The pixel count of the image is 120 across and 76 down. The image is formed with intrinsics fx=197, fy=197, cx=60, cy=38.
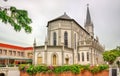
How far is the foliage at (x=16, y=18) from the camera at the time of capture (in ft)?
12.6

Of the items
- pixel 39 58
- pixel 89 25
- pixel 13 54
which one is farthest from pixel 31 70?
pixel 89 25

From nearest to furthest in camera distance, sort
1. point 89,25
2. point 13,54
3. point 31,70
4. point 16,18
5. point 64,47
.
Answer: point 16,18 → point 31,70 → point 64,47 → point 13,54 → point 89,25

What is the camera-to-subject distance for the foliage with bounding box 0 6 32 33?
3855 millimetres

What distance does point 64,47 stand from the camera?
37.0 metres

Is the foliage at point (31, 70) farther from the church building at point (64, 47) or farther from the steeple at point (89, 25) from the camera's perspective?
the steeple at point (89, 25)

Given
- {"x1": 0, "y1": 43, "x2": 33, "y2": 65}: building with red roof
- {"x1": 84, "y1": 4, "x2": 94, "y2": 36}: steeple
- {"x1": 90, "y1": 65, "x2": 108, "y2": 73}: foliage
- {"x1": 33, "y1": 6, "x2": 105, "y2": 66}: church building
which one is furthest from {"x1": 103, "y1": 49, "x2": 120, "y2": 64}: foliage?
{"x1": 90, "y1": 65, "x2": 108, "y2": 73}: foliage

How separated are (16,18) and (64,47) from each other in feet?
109

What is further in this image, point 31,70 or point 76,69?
point 31,70

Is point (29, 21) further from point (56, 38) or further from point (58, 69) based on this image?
point (56, 38)

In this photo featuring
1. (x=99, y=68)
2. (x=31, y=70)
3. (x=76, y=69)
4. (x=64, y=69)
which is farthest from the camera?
(x=31, y=70)

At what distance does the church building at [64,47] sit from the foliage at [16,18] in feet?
104

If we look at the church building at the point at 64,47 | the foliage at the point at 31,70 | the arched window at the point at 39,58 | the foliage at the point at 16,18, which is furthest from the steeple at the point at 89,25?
the foliage at the point at 16,18

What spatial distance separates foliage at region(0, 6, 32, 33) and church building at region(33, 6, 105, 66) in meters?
31.7

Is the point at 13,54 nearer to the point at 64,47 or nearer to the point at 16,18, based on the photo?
the point at 64,47
